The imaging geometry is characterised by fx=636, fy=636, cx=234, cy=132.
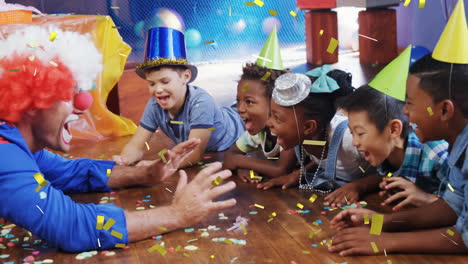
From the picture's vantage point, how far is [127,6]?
6.86m

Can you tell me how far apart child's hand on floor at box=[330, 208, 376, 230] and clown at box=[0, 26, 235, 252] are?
13.0 inches

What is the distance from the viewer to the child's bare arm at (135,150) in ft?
9.93

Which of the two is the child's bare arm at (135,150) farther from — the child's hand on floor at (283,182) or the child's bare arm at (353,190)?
the child's bare arm at (353,190)

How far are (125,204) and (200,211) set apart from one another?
0.56 meters

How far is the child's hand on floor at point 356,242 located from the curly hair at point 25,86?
969 mm

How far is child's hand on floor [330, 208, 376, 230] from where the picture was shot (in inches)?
73.9

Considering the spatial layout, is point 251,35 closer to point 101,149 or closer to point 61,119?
point 101,149

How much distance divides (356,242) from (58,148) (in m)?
1.01

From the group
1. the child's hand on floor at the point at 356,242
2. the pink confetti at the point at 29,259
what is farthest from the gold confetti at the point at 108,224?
the child's hand on floor at the point at 356,242

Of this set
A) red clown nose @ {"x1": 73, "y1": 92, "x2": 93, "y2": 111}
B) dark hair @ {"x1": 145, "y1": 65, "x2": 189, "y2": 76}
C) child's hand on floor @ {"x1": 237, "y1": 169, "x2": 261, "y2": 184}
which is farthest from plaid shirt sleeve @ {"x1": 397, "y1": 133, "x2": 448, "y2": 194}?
dark hair @ {"x1": 145, "y1": 65, "x2": 189, "y2": 76}

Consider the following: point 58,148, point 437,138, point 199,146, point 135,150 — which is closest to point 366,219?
point 437,138

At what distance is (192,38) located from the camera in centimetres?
721

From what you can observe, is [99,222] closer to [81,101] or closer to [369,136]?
[81,101]

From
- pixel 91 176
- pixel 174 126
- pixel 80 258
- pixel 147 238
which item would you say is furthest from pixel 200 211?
pixel 174 126
